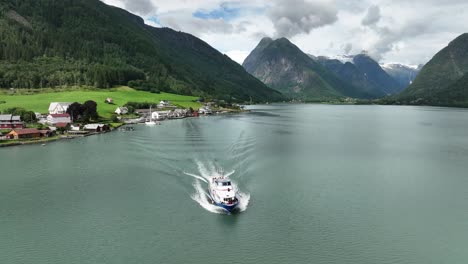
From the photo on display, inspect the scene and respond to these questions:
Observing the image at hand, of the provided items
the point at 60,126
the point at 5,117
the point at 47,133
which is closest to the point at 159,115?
the point at 60,126

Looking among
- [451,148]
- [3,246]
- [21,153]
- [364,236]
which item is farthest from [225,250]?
[451,148]

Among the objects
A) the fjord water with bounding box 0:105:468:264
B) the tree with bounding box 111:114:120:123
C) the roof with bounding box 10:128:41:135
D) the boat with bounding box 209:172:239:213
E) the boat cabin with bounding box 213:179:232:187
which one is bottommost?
the fjord water with bounding box 0:105:468:264

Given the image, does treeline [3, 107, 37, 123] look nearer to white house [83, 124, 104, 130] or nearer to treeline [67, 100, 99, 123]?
treeline [67, 100, 99, 123]

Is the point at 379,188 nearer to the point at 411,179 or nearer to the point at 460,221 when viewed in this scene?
the point at 411,179

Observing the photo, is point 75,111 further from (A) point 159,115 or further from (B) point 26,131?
(A) point 159,115

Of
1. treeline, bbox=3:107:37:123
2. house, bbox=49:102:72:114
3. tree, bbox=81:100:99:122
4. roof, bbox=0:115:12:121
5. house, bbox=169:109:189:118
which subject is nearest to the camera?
roof, bbox=0:115:12:121

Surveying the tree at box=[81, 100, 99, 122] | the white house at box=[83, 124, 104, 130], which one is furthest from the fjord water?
the tree at box=[81, 100, 99, 122]

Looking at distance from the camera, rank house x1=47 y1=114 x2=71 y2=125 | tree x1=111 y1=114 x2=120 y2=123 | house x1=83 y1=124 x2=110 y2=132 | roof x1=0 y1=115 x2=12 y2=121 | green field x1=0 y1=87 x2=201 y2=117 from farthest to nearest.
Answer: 1. tree x1=111 y1=114 x2=120 y2=123
2. green field x1=0 y1=87 x2=201 y2=117
3. house x1=47 y1=114 x2=71 y2=125
4. house x1=83 y1=124 x2=110 y2=132
5. roof x1=0 y1=115 x2=12 y2=121
